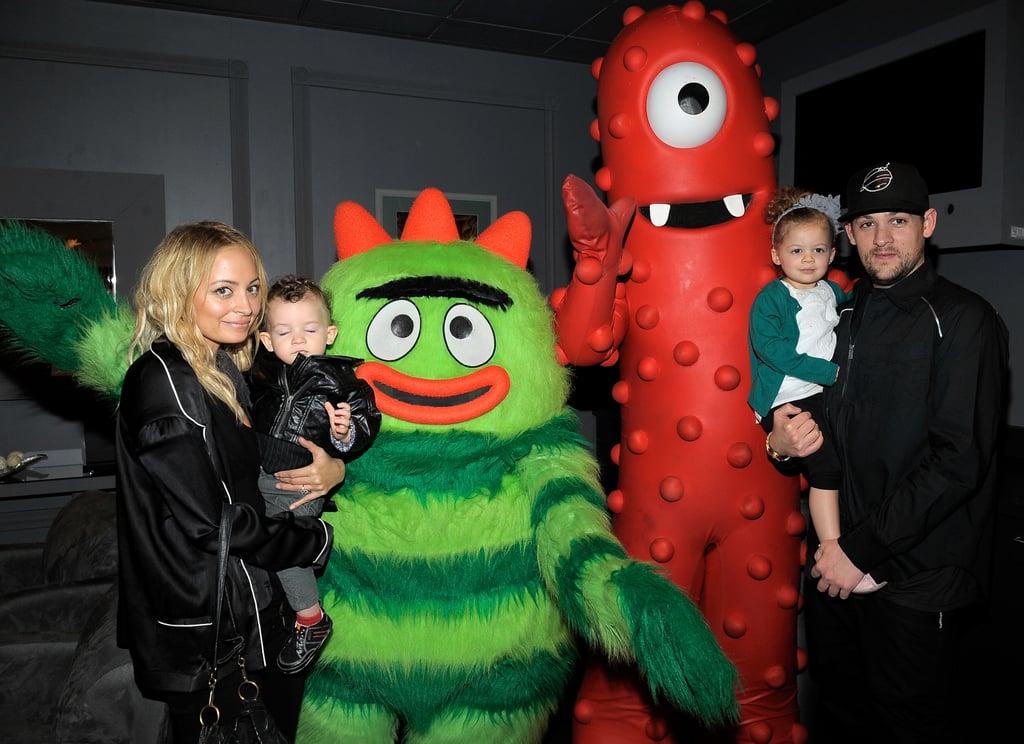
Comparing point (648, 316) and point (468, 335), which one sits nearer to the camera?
point (468, 335)

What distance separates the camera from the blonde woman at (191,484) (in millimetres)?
1144

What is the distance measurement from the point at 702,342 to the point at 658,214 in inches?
12.6

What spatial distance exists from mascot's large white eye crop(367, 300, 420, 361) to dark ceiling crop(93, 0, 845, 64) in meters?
2.28

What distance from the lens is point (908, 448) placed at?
1.46m

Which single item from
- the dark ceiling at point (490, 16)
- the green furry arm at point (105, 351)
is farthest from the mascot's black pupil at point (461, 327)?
the dark ceiling at point (490, 16)

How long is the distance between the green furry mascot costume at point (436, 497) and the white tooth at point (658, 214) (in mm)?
391

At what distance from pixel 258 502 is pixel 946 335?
52.7 inches

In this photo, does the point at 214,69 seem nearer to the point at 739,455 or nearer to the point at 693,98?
the point at 693,98

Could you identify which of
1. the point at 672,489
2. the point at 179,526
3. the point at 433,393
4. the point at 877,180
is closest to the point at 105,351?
the point at 179,526

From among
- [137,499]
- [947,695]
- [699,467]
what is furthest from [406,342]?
[947,695]

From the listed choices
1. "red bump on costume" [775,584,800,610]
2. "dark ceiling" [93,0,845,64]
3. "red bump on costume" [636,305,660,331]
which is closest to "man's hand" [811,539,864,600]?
"red bump on costume" [775,584,800,610]

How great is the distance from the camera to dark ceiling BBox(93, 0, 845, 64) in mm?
3271

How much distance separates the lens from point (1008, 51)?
2322 millimetres

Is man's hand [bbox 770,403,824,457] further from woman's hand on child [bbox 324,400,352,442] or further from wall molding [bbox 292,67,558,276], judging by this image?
wall molding [bbox 292,67,558,276]
